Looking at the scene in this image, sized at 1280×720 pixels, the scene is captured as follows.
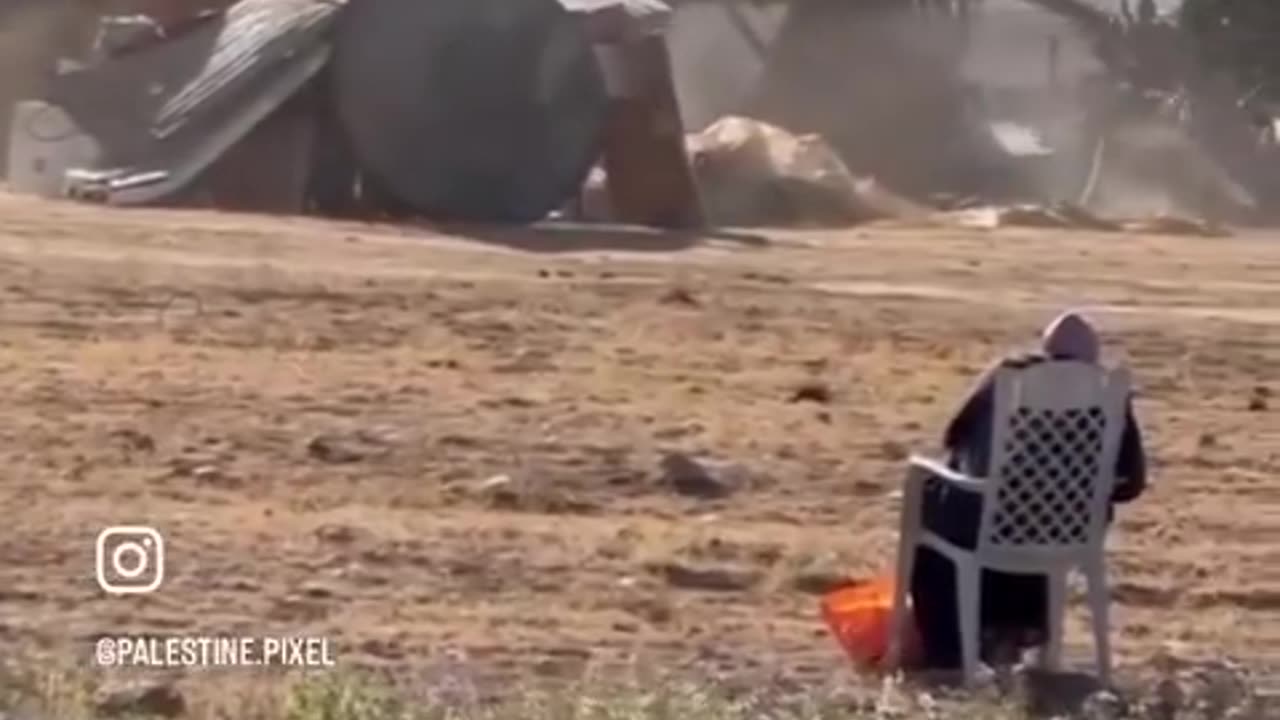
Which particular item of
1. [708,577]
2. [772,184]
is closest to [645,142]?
[772,184]

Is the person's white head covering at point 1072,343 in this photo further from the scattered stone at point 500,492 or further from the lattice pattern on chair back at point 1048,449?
the scattered stone at point 500,492

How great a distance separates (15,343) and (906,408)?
4476 millimetres

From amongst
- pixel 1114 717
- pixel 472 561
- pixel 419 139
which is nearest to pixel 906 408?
pixel 472 561

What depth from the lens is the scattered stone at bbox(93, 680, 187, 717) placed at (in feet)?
27.9

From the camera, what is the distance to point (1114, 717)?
931cm

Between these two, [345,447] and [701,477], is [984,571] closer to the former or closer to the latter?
Result: [701,477]

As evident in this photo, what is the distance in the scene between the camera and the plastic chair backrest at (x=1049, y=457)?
32.3 ft

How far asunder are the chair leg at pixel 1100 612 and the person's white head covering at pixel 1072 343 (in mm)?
580

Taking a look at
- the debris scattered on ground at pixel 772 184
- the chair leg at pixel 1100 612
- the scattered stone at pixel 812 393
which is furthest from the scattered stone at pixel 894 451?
the debris scattered on ground at pixel 772 184

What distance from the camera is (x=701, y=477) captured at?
14.8 meters

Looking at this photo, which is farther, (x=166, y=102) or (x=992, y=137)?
(x=992, y=137)

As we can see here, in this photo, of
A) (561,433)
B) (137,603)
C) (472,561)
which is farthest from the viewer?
(561,433)

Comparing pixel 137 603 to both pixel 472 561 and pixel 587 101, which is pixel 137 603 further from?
pixel 587 101

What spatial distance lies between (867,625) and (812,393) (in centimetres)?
771
